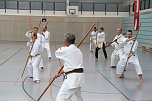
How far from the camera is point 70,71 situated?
5805 mm

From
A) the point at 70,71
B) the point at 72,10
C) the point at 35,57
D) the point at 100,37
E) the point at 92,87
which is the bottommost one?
the point at 92,87

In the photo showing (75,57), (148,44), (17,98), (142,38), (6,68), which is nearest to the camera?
(75,57)

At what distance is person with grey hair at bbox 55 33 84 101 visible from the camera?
5688 mm

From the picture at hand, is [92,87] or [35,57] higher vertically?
[35,57]

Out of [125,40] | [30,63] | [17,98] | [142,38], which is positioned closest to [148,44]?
[142,38]

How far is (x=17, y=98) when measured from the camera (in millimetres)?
7660

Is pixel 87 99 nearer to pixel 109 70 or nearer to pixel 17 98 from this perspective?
pixel 17 98

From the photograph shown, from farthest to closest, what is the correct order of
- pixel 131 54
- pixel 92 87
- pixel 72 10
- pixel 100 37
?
1. pixel 72 10
2. pixel 100 37
3. pixel 131 54
4. pixel 92 87

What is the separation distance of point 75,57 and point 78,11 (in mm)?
28316

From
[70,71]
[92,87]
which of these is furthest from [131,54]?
[70,71]

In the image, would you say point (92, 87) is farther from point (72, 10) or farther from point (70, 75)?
point (72, 10)

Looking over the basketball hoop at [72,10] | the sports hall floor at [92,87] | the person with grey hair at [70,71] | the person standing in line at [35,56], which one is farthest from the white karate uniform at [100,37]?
the basketball hoop at [72,10]

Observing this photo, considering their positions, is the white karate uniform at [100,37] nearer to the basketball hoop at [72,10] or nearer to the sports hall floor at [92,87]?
the sports hall floor at [92,87]

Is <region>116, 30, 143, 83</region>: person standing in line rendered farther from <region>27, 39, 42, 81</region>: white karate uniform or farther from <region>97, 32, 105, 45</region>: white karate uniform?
<region>97, 32, 105, 45</region>: white karate uniform
